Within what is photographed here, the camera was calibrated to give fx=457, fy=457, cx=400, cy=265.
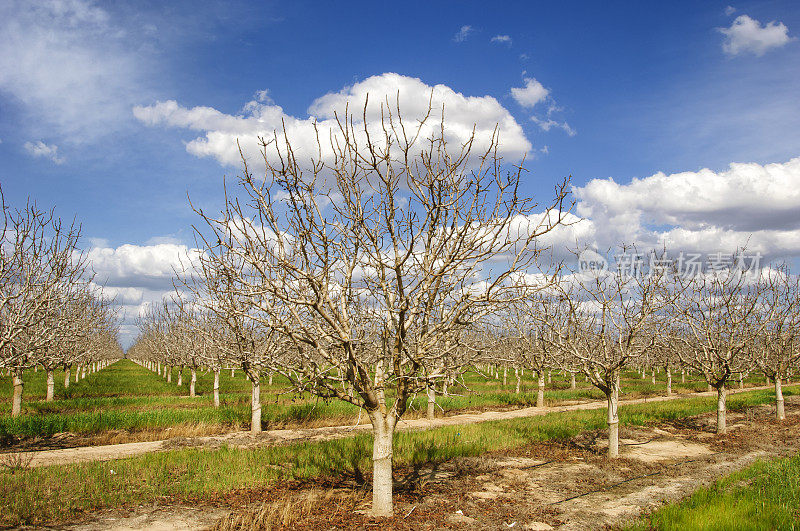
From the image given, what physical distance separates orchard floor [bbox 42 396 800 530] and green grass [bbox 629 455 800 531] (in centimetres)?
65

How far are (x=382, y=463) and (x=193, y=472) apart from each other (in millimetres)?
4794

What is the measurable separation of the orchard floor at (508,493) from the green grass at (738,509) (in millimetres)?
651

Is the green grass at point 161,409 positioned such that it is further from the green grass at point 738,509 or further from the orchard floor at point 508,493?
the green grass at point 738,509

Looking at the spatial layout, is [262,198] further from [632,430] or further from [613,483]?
[632,430]

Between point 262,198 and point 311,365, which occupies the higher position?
point 262,198

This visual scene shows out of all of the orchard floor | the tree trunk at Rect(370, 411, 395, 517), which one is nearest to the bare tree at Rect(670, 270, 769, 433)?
the orchard floor

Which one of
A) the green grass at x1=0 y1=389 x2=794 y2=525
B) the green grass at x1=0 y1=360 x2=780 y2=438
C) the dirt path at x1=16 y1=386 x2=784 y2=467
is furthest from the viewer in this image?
the green grass at x1=0 y1=360 x2=780 y2=438

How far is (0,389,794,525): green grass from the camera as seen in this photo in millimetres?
7547

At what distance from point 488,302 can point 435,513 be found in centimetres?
363

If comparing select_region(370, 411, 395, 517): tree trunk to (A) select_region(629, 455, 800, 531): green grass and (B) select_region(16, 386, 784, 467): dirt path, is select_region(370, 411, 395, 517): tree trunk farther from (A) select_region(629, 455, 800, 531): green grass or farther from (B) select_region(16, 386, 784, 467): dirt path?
(B) select_region(16, 386, 784, 467): dirt path

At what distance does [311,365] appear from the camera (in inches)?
307

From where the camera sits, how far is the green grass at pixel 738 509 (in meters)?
6.05

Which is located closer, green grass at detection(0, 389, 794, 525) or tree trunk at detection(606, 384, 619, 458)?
green grass at detection(0, 389, 794, 525)

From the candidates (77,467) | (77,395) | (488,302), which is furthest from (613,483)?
(77,395)
